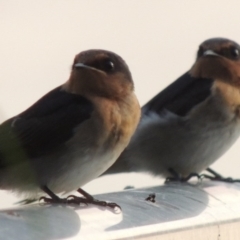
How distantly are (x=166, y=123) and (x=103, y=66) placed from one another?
2.10 ft

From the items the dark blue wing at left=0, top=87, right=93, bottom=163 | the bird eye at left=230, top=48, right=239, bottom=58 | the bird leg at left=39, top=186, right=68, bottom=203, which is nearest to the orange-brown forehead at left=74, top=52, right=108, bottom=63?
the dark blue wing at left=0, top=87, right=93, bottom=163

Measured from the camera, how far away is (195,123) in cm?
250

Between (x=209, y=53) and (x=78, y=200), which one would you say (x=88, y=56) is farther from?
(x=209, y=53)

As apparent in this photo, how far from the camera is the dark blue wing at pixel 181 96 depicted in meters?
2.54

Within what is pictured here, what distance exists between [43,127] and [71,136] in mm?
84

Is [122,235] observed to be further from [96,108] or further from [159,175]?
[159,175]

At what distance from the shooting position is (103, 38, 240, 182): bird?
2.46 metres

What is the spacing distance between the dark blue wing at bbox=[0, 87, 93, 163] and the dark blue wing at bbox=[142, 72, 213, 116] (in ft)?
2.22

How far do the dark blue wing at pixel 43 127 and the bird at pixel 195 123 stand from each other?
0.56 metres

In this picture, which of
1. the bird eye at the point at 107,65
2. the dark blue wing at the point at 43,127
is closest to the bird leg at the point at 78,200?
the dark blue wing at the point at 43,127

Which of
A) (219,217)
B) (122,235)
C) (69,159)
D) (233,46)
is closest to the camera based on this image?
(122,235)

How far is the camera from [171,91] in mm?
2629

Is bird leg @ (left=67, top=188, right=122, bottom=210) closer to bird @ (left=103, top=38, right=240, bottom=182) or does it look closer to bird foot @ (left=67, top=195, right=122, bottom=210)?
bird foot @ (left=67, top=195, right=122, bottom=210)

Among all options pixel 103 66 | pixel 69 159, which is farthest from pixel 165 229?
pixel 103 66
